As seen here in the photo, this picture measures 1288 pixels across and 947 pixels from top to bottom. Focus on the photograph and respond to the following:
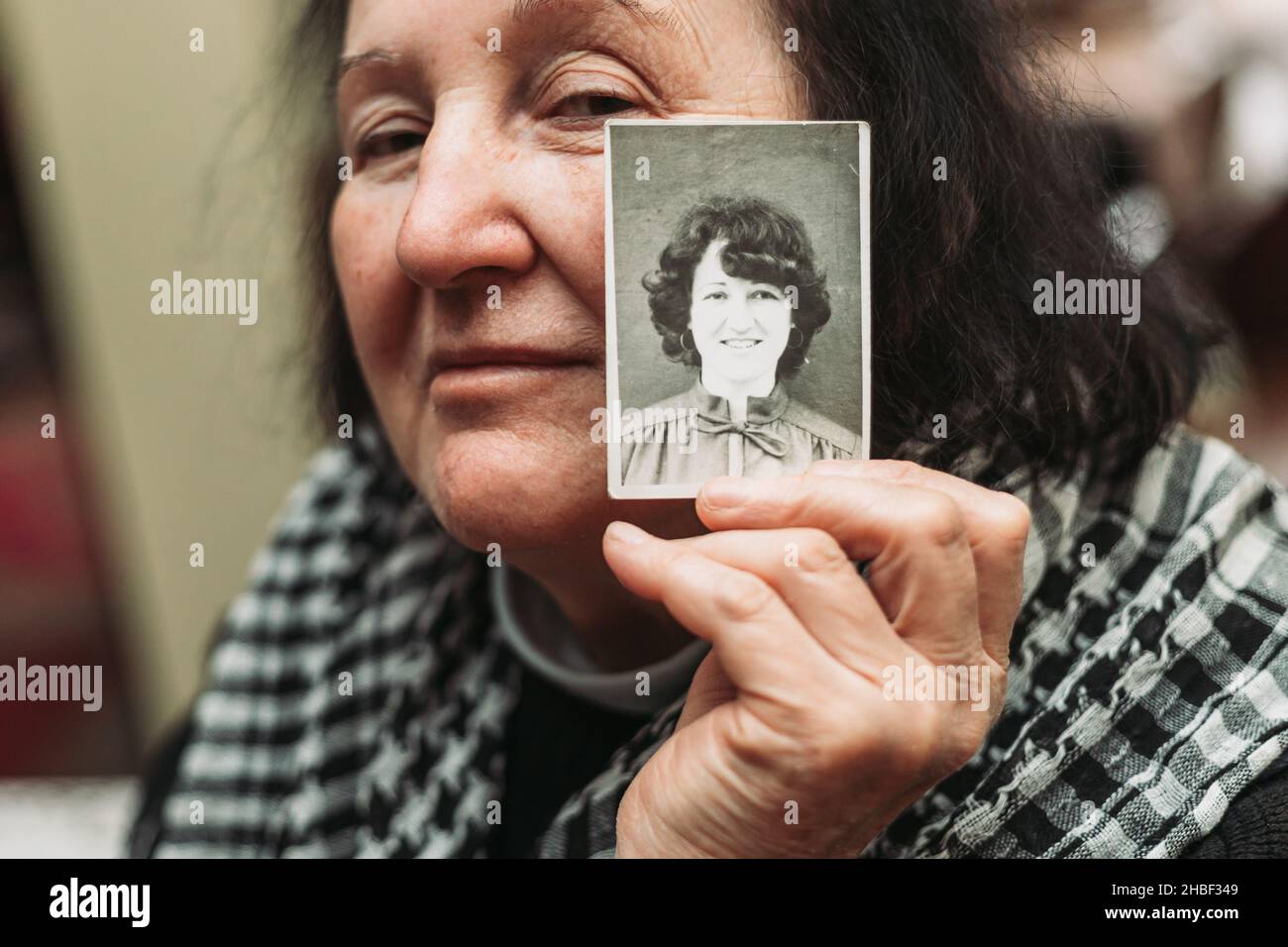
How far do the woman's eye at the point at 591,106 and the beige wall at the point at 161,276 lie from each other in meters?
1.28

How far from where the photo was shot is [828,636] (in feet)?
3.01

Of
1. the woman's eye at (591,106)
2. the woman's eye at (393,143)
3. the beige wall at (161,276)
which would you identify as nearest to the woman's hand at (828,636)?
the woman's eye at (591,106)

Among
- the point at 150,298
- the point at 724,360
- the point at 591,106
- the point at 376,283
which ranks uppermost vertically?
the point at 150,298

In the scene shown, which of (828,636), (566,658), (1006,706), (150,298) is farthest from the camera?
(150,298)

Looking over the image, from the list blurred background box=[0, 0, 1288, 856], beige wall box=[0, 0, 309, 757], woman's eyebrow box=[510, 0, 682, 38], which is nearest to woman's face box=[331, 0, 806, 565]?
woman's eyebrow box=[510, 0, 682, 38]

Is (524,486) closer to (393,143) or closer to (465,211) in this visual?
(465,211)

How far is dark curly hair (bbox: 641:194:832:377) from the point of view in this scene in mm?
1031

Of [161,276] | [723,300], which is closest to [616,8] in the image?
[723,300]

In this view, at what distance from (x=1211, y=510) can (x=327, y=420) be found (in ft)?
4.71

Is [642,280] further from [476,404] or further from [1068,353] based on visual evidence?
[1068,353]

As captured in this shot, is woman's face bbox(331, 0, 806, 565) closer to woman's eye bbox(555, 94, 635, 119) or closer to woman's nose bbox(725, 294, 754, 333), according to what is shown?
woman's eye bbox(555, 94, 635, 119)

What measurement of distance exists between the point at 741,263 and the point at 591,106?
254 millimetres

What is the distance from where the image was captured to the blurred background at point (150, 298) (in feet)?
7.18

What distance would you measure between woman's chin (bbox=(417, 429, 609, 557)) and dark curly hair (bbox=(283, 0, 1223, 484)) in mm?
345
